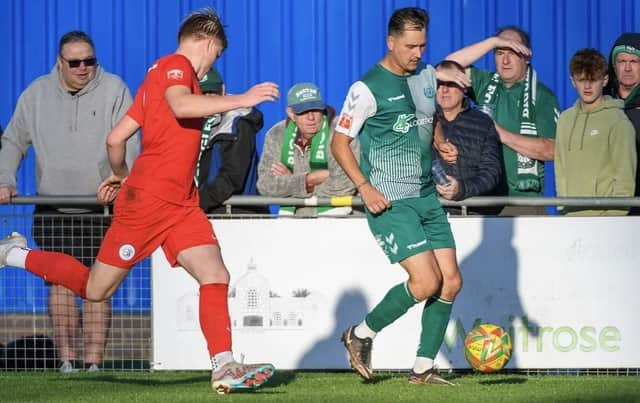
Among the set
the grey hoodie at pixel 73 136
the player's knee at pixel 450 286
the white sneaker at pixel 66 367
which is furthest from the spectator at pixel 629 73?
the white sneaker at pixel 66 367

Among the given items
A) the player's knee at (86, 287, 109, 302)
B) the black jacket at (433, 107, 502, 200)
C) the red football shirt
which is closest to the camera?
the red football shirt

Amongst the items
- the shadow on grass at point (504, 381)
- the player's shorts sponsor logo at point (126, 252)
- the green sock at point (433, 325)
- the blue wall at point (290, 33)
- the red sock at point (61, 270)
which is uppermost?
the blue wall at point (290, 33)

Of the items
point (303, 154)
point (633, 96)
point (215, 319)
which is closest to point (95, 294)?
point (215, 319)

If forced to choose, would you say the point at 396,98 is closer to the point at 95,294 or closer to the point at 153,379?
the point at 95,294

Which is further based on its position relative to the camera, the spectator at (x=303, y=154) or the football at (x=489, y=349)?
the spectator at (x=303, y=154)

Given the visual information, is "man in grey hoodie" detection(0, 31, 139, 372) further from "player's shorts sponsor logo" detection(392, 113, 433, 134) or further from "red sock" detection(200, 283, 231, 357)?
"player's shorts sponsor logo" detection(392, 113, 433, 134)

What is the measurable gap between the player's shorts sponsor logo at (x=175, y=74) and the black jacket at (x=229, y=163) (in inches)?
98.1

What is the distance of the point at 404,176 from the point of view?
10.5m

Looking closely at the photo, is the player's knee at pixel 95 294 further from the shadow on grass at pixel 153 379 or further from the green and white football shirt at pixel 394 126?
the green and white football shirt at pixel 394 126

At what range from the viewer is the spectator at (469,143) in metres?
12.3

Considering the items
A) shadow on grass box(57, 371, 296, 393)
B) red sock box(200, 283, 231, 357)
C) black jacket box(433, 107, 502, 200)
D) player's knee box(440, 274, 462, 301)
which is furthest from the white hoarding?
red sock box(200, 283, 231, 357)

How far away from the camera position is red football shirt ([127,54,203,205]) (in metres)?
9.89

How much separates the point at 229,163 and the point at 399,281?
157 centimetres

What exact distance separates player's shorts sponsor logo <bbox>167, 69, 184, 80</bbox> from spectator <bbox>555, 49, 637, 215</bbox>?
12.2 feet
